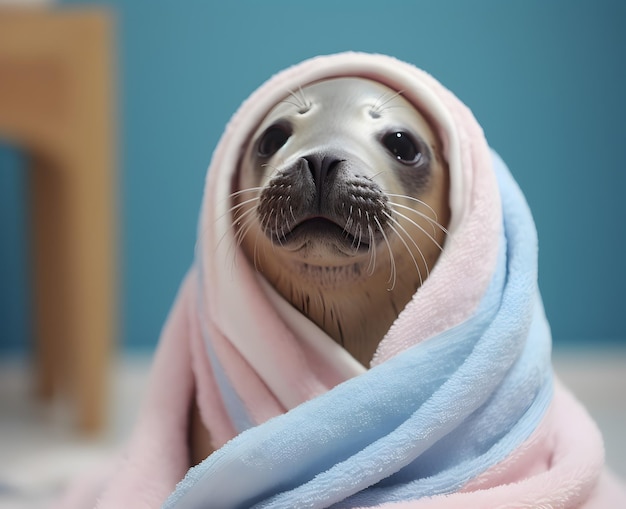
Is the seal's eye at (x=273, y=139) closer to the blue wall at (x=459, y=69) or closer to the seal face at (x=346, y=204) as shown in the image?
the seal face at (x=346, y=204)

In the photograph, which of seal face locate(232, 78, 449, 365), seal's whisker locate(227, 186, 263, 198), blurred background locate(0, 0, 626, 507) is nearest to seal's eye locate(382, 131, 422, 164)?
seal face locate(232, 78, 449, 365)

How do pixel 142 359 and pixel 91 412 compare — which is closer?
pixel 91 412

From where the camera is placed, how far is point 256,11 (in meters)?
1.84

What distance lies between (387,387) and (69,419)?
126 centimetres

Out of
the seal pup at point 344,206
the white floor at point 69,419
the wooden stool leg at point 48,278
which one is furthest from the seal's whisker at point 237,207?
the wooden stool leg at point 48,278

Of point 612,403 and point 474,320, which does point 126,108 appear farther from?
point 474,320

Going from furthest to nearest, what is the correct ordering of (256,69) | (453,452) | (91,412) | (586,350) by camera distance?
(586,350), (256,69), (91,412), (453,452)

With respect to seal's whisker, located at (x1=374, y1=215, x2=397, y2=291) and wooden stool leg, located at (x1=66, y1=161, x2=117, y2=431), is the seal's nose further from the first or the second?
wooden stool leg, located at (x1=66, y1=161, x2=117, y2=431)

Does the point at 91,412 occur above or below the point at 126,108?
below

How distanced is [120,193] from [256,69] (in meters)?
0.38

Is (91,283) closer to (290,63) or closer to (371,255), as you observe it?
(290,63)

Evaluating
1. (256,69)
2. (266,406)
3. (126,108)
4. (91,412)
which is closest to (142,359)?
(91,412)

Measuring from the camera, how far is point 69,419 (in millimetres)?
1806

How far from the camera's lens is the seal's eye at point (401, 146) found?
2.52ft
